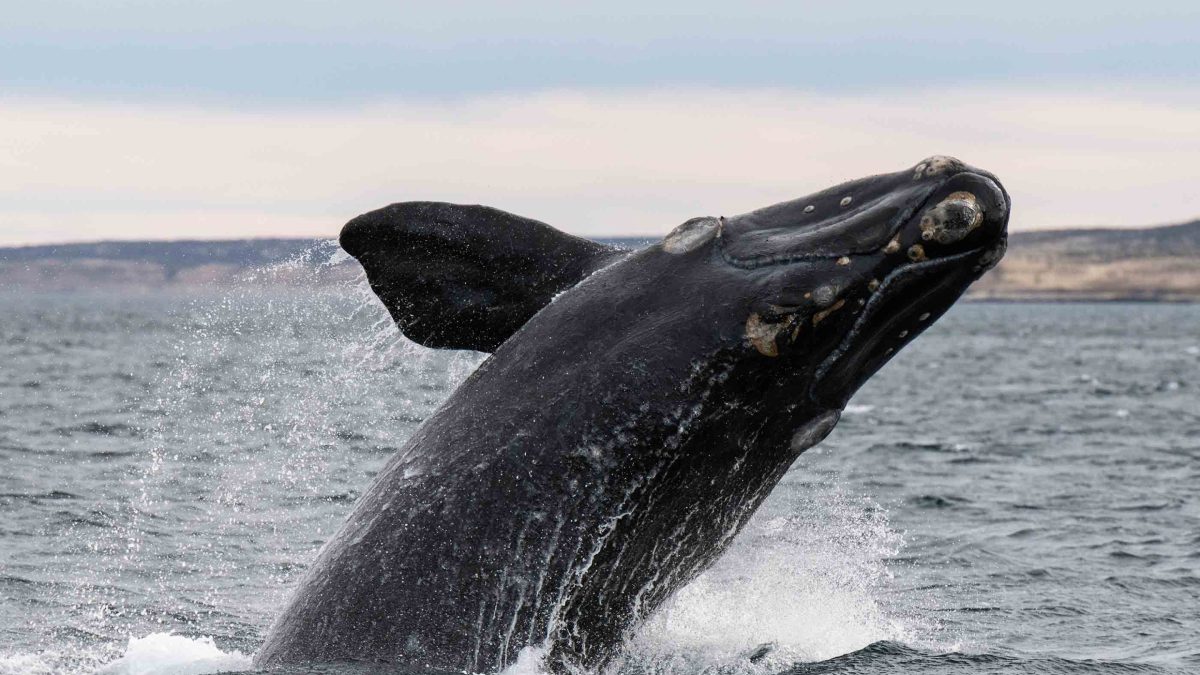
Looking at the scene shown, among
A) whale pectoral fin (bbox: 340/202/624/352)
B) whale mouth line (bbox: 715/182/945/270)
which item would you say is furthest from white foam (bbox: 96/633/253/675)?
whale mouth line (bbox: 715/182/945/270)

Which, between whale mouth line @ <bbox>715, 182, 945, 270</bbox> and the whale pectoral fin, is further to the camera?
the whale pectoral fin

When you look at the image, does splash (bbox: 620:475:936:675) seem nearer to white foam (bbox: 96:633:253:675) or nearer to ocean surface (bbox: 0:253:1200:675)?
ocean surface (bbox: 0:253:1200:675)

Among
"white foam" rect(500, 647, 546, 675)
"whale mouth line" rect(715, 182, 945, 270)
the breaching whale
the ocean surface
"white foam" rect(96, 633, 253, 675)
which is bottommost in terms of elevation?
the ocean surface

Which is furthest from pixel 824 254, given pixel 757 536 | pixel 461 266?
pixel 757 536

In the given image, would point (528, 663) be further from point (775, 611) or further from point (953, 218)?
point (775, 611)

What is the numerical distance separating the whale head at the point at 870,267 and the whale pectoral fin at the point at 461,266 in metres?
1.30

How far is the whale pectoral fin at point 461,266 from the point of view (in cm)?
855

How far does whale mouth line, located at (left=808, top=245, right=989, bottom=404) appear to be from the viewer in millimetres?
7254

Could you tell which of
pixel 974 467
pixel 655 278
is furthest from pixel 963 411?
pixel 655 278

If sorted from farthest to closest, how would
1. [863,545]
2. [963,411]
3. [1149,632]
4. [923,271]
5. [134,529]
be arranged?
1. [963,411]
2. [134,529]
3. [863,545]
4. [1149,632]
5. [923,271]

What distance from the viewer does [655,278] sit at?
26.2 ft

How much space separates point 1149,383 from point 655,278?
51.5 m

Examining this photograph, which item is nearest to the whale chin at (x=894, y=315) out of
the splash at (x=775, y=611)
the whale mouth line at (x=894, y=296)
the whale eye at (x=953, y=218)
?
the whale mouth line at (x=894, y=296)

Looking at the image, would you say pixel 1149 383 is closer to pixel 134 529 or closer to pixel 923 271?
pixel 134 529
